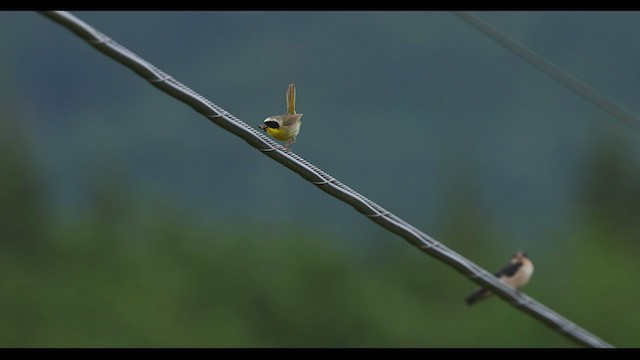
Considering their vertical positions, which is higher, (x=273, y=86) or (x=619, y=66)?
(x=619, y=66)

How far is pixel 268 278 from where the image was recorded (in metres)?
39.6

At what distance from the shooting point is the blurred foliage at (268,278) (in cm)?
3628

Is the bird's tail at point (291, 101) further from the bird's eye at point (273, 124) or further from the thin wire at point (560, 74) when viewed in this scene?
the thin wire at point (560, 74)

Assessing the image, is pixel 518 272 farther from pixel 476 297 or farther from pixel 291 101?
pixel 291 101

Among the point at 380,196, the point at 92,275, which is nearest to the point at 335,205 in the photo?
the point at 380,196

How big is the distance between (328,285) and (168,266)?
4592mm

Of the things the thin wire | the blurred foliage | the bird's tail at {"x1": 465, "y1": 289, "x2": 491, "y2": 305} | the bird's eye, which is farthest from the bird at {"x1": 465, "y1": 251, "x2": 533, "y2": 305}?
the blurred foliage

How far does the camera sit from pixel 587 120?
47375 mm

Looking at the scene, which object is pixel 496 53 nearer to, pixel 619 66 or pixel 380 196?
pixel 619 66

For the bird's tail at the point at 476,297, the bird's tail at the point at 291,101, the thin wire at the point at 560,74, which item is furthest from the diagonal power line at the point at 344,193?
the bird's tail at the point at 476,297

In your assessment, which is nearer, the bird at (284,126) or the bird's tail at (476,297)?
the bird at (284,126)

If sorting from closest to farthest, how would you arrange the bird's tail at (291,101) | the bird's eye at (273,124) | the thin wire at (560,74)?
the thin wire at (560,74) < the bird's eye at (273,124) < the bird's tail at (291,101)

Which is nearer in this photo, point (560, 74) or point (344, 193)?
point (344, 193)

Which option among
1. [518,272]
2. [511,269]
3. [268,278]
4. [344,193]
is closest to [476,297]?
[518,272]
